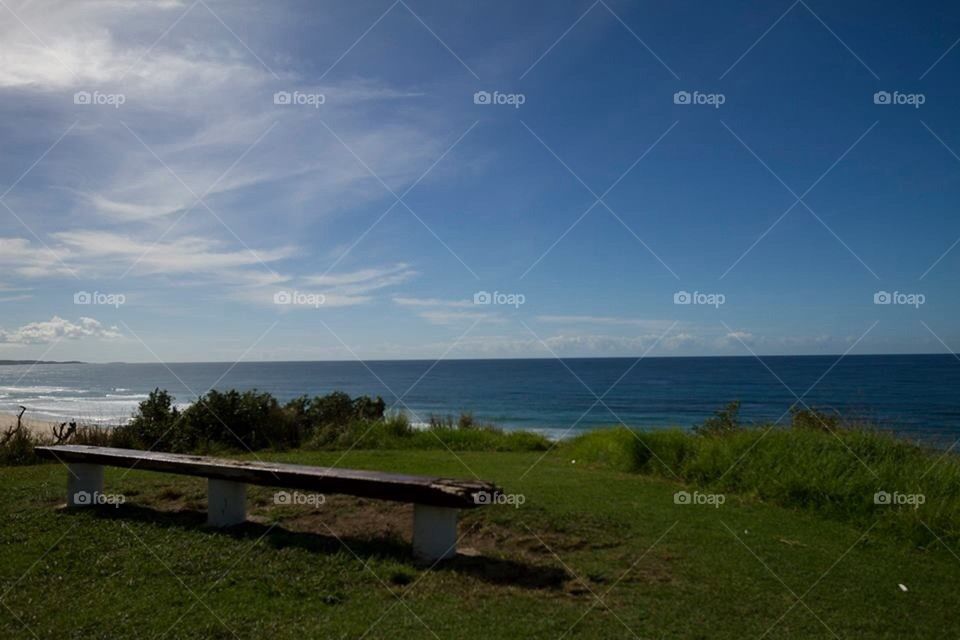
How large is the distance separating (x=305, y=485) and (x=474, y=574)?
188cm

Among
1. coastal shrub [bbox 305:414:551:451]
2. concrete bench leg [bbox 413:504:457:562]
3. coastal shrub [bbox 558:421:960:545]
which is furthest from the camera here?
coastal shrub [bbox 305:414:551:451]

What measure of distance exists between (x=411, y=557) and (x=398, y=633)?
61.9 inches

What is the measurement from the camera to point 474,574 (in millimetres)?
5926

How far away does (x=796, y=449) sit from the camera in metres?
10.2

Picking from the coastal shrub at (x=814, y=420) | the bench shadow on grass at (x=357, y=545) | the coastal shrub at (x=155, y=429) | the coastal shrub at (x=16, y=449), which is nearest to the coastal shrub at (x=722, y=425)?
the coastal shrub at (x=814, y=420)

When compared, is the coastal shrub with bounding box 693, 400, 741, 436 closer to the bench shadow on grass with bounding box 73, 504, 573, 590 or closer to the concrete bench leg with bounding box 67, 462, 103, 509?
the bench shadow on grass with bounding box 73, 504, 573, 590

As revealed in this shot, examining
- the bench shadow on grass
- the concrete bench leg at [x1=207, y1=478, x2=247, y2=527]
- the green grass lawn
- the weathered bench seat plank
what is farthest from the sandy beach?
the concrete bench leg at [x1=207, y1=478, x2=247, y2=527]

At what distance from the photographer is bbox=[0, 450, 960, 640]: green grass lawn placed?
493 cm

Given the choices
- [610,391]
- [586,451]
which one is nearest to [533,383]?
[610,391]

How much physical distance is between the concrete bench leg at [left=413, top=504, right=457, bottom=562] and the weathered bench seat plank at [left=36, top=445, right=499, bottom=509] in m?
0.16

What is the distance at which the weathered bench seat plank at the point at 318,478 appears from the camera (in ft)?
19.6

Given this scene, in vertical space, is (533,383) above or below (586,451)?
above

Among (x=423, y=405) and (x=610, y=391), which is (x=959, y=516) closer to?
(x=423, y=405)

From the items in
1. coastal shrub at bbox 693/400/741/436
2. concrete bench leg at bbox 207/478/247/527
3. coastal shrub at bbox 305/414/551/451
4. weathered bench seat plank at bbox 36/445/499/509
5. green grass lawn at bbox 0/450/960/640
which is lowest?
green grass lawn at bbox 0/450/960/640
